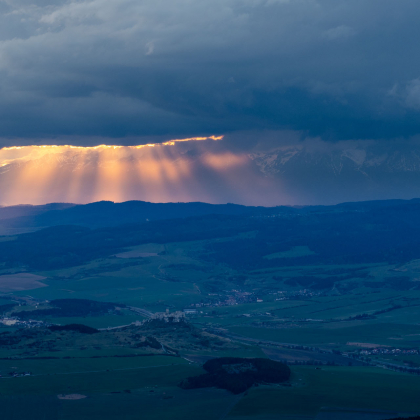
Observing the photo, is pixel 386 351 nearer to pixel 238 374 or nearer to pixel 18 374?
pixel 238 374

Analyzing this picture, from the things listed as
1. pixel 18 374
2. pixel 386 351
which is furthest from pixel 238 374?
pixel 386 351

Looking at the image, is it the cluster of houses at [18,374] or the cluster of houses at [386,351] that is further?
the cluster of houses at [386,351]

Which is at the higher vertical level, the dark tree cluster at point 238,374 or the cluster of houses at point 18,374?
the cluster of houses at point 18,374

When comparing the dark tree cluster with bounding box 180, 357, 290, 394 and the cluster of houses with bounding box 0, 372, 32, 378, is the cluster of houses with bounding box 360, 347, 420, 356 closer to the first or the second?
the dark tree cluster with bounding box 180, 357, 290, 394

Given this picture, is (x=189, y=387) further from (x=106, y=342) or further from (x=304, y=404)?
(x=106, y=342)

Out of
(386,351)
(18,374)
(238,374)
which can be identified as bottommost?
(386,351)

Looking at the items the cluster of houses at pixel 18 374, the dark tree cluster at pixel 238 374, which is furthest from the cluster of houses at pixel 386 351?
the cluster of houses at pixel 18 374

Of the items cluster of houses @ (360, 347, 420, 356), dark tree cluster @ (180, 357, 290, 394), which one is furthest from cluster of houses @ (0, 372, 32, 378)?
cluster of houses @ (360, 347, 420, 356)

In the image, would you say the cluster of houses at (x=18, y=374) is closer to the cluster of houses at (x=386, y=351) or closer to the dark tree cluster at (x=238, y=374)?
the dark tree cluster at (x=238, y=374)
